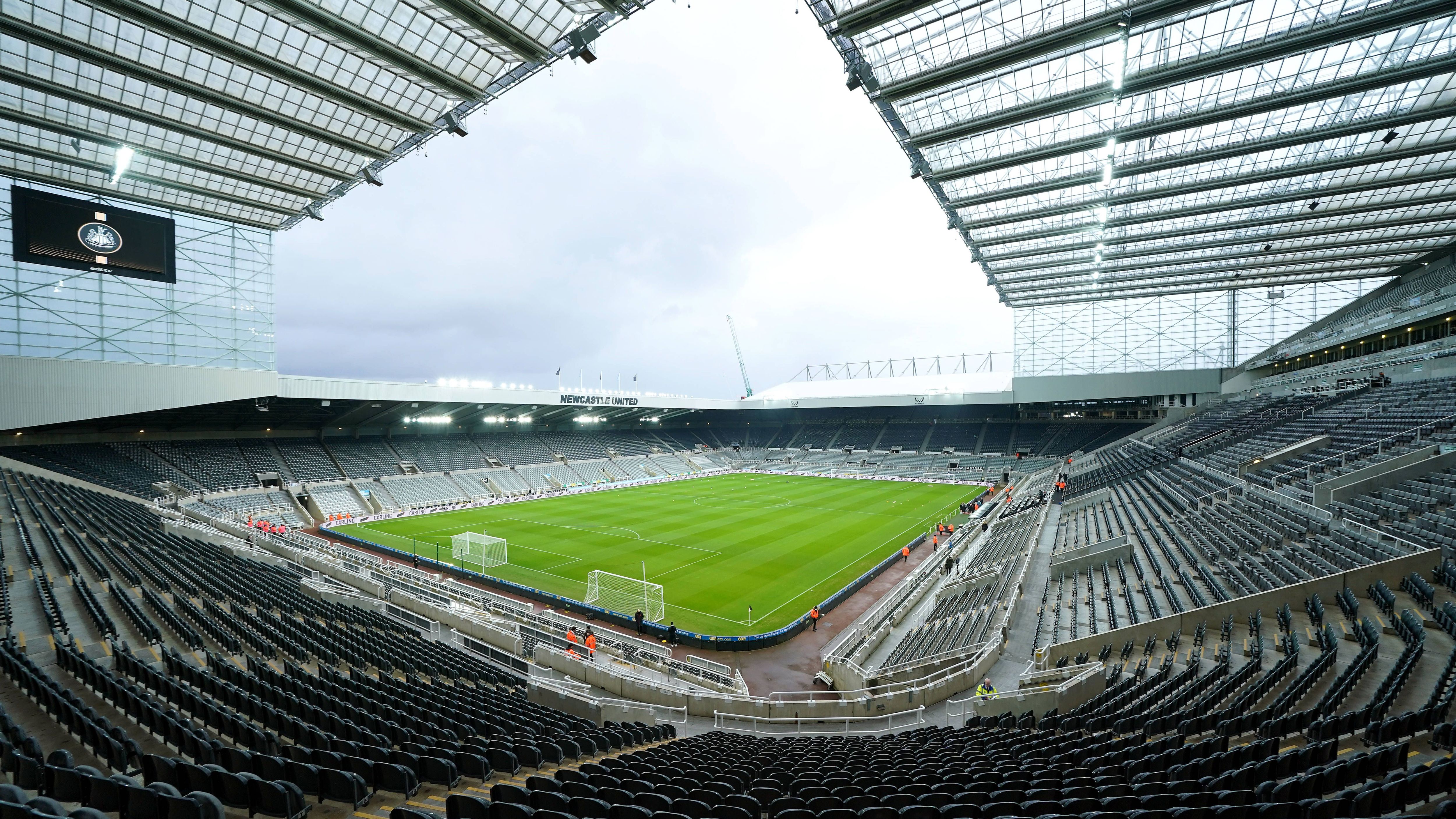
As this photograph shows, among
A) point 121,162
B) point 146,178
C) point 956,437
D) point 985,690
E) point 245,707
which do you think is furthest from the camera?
point 956,437

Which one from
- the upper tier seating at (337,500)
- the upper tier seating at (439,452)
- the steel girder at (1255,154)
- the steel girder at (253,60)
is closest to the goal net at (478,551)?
the upper tier seating at (337,500)

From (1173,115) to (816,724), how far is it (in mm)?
24487

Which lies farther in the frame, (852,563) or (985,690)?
(852,563)

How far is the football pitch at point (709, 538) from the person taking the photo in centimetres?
2356

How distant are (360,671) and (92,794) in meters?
8.39

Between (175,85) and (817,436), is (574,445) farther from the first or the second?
(175,85)

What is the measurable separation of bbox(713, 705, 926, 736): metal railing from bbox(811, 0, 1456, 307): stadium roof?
62.8 feet

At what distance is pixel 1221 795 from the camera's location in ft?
14.8

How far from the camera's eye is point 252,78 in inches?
781

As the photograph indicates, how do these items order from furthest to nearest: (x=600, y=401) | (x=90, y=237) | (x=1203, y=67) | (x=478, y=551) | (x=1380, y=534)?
(x=600, y=401), (x=478, y=551), (x=90, y=237), (x=1203, y=67), (x=1380, y=534)

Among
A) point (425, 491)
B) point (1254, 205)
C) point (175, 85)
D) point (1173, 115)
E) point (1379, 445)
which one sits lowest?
point (425, 491)

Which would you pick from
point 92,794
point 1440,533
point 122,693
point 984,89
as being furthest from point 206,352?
point 1440,533

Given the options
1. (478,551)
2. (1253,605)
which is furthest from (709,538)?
(1253,605)

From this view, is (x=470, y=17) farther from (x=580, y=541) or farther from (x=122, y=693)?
(x=580, y=541)
